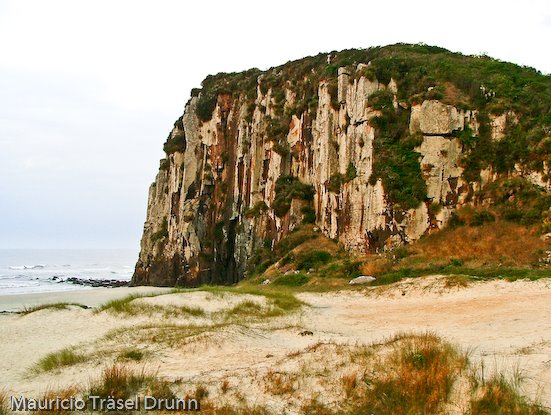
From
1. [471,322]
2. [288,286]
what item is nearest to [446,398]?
[471,322]

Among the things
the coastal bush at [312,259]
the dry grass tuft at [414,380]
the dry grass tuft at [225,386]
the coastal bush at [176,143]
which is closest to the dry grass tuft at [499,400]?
the dry grass tuft at [414,380]

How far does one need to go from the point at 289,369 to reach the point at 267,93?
1686 inches

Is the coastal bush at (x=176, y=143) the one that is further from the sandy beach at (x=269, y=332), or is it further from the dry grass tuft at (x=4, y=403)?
the dry grass tuft at (x=4, y=403)

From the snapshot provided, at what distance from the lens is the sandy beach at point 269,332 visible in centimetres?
893

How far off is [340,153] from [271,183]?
980cm

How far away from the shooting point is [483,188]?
2873 centimetres

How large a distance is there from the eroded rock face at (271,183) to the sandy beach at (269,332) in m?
8.76

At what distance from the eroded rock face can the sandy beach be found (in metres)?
8.76

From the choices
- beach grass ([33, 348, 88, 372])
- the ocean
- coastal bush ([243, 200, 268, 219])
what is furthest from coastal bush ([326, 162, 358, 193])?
the ocean

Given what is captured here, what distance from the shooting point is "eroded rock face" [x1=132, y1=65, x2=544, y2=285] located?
2961cm

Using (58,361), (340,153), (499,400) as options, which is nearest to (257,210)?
(340,153)

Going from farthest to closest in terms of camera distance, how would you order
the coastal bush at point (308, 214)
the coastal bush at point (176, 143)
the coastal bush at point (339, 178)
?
the coastal bush at point (176, 143) < the coastal bush at point (308, 214) < the coastal bush at point (339, 178)

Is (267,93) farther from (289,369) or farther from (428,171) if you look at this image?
(289,369)

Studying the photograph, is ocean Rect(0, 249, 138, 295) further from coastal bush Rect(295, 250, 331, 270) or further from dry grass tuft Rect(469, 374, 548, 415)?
dry grass tuft Rect(469, 374, 548, 415)
